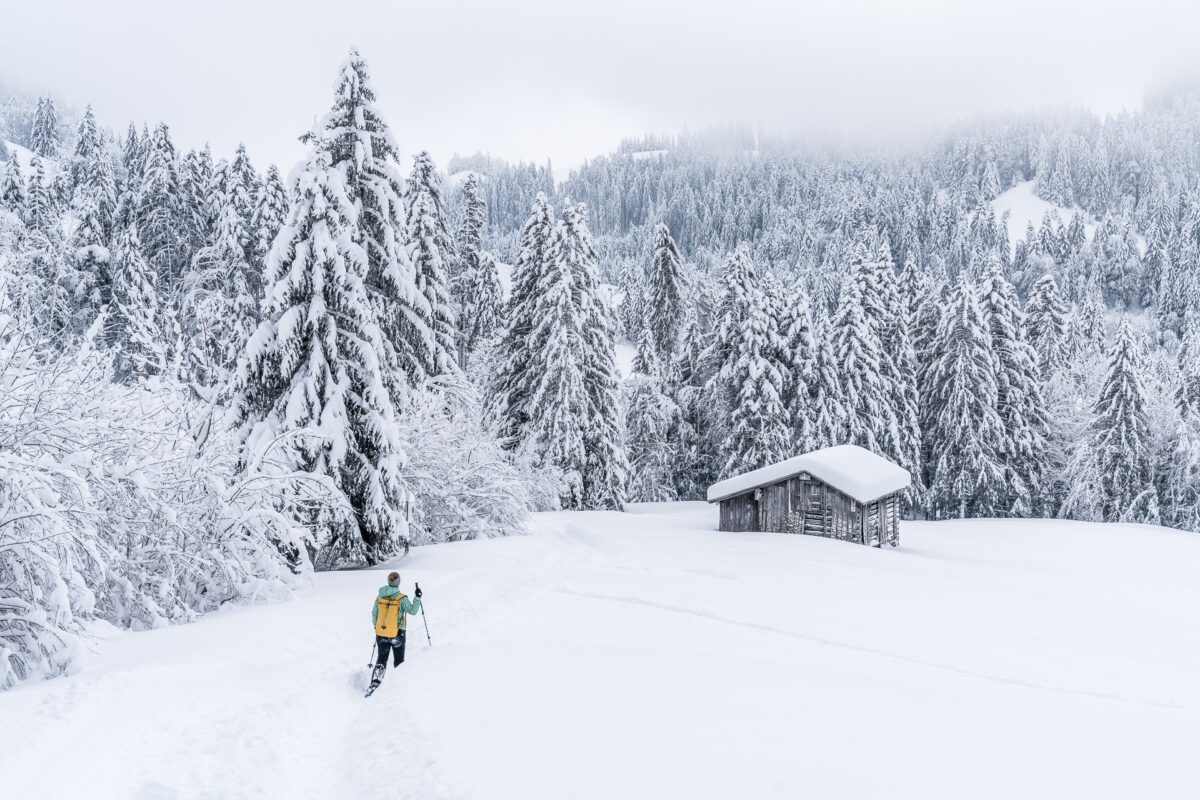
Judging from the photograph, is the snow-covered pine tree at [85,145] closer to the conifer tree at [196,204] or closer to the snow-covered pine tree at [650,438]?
the conifer tree at [196,204]

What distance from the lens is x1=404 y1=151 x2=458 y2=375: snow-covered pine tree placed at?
3103 cm

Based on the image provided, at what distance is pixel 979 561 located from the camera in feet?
83.4

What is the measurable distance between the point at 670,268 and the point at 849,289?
17.2m

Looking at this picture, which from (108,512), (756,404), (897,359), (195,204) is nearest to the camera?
(108,512)

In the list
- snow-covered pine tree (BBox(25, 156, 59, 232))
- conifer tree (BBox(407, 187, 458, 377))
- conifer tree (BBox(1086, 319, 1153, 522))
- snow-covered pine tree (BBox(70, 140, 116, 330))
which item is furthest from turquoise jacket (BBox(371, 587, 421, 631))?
snow-covered pine tree (BBox(25, 156, 59, 232))

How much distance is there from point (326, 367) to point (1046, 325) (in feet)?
166

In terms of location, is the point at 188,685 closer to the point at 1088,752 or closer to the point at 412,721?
the point at 412,721

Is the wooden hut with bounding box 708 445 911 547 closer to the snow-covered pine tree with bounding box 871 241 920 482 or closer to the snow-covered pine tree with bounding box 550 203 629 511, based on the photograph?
the snow-covered pine tree with bounding box 550 203 629 511

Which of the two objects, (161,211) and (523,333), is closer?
(523,333)

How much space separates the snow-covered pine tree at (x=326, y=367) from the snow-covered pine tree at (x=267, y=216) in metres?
20.7

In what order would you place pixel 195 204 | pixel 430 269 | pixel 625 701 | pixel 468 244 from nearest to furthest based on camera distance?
pixel 625 701, pixel 430 269, pixel 468 244, pixel 195 204

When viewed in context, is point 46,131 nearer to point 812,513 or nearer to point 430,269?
point 430,269

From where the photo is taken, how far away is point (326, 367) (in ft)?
51.6

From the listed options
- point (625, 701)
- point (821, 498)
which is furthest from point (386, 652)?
point (821, 498)
